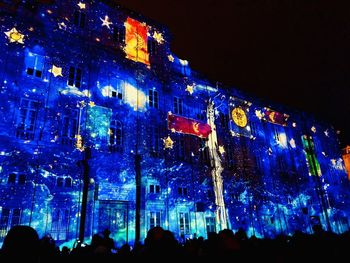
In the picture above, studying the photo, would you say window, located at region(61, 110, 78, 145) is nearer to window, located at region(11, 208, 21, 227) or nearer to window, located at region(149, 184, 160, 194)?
window, located at region(11, 208, 21, 227)

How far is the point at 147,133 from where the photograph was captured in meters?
19.6

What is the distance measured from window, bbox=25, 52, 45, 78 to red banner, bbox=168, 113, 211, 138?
9.57 metres

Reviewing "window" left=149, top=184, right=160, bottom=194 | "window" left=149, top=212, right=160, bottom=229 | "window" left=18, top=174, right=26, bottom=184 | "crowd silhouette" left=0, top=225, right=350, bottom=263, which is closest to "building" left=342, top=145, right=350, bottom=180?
"window" left=149, top=184, right=160, bottom=194

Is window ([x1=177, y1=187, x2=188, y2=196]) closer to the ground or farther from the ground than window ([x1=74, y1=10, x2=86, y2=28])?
closer to the ground

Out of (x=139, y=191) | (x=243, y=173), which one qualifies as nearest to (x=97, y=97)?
(x=139, y=191)

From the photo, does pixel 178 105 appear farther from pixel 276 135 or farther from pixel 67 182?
pixel 276 135

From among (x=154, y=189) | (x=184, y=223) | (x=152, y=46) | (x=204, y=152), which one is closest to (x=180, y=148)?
(x=204, y=152)

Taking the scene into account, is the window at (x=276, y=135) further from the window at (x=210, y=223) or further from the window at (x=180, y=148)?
the window at (x=210, y=223)

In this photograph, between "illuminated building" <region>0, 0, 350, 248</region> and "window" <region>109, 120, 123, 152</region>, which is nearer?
"illuminated building" <region>0, 0, 350, 248</region>

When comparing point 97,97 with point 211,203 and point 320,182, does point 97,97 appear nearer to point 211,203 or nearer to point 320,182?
point 211,203

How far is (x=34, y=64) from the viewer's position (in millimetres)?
16453

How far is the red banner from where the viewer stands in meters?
21.3

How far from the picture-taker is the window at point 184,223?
18.9m

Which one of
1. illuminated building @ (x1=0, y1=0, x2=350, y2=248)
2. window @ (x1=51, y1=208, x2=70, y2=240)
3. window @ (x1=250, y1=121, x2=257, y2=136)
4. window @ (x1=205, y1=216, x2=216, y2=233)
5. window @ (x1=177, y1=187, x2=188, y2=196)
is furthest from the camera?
window @ (x1=250, y1=121, x2=257, y2=136)
